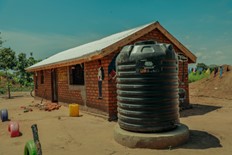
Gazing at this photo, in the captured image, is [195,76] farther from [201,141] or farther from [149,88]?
[149,88]

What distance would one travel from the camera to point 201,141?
18.7 ft

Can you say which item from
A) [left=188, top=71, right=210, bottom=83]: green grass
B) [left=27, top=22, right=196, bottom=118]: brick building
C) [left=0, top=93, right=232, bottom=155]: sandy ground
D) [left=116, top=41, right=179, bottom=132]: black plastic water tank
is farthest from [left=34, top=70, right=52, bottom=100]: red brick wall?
[left=188, top=71, right=210, bottom=83]: green grass

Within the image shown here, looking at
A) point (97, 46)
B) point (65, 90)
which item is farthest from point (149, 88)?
point (65, 90)

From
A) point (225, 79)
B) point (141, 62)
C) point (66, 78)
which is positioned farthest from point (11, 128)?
point (225, 79)

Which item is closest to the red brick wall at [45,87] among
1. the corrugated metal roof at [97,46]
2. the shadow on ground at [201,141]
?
the corrugated metal roof at [97,46]

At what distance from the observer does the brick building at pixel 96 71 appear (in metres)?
8.78

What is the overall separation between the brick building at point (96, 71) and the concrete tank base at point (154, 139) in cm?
341

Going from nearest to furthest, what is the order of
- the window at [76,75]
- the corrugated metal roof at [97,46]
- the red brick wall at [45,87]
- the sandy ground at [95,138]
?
the sandy ground at [95,138] < the corrugated metal roof at [97,46] < the window at [76,75] < the red brick wall at [45,87]

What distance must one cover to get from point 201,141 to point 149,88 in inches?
78.4

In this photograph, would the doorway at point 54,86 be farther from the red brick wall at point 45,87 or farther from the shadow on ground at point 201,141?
the shadow on ground at point 201,141

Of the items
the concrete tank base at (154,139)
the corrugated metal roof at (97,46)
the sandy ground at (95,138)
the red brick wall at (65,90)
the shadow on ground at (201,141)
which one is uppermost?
the corrugated metal roof at (97,46)

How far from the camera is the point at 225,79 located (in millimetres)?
19844

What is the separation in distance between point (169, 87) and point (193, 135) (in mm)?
1815

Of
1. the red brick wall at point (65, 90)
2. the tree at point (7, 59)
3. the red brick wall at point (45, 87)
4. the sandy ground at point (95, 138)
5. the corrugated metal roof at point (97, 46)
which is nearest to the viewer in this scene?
the sandy ground at point (95, 138)
